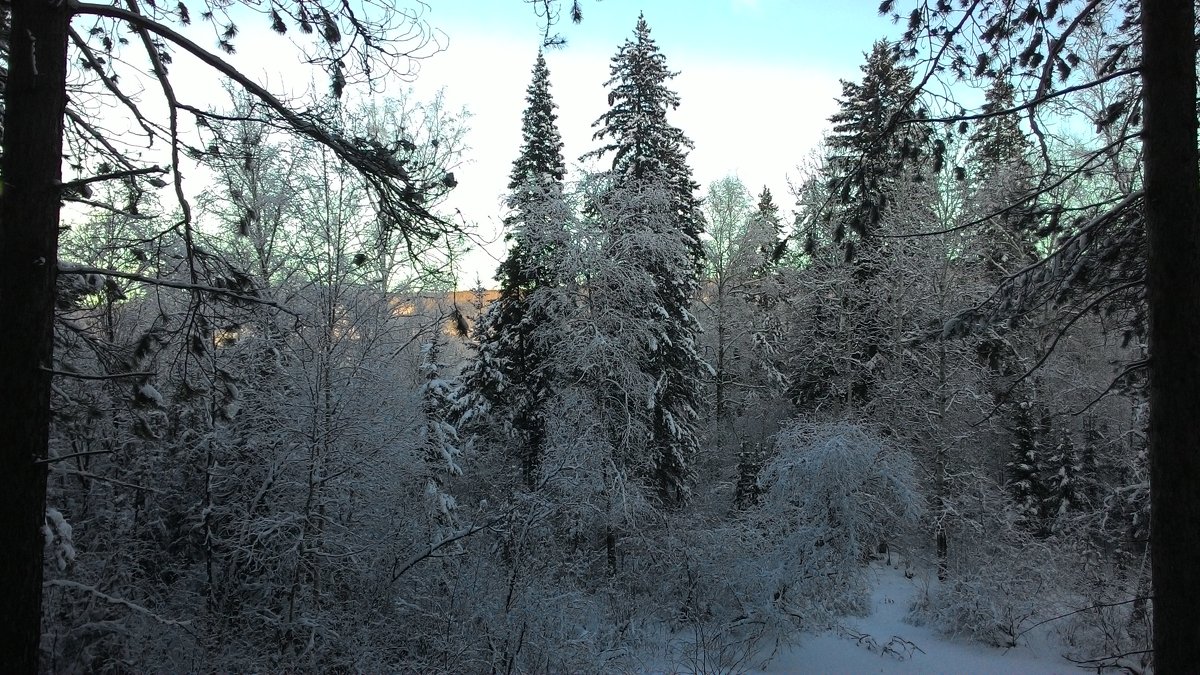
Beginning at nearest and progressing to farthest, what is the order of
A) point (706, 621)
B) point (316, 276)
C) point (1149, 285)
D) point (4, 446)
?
point (4, 446) < point (1149, 285) < point (316, 276) < point (706, 621)

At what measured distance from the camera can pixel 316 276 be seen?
421 inches

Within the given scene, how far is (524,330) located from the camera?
62.5 feet

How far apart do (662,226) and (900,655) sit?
10.7 meters

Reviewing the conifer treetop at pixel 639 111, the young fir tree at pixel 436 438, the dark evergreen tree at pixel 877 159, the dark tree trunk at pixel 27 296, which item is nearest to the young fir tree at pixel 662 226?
the conifer treetop at pixel 639 111

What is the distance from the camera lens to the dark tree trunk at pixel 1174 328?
11.2 ft

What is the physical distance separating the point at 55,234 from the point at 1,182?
1.02 ft

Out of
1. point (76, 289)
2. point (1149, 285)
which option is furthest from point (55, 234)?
point (1149, 285)

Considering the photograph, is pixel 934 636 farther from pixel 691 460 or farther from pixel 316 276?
pixel 316 276

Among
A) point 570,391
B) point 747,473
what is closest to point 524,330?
point 570,391

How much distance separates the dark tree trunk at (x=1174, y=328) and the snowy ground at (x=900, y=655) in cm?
973

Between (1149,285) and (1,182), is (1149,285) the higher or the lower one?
the lower one

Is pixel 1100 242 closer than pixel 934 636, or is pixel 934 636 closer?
pixel 1100 242

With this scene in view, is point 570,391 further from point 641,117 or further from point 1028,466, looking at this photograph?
point 1028,466

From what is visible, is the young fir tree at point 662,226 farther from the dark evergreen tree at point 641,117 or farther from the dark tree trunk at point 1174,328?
the dark tree trunk at point 1174,328
